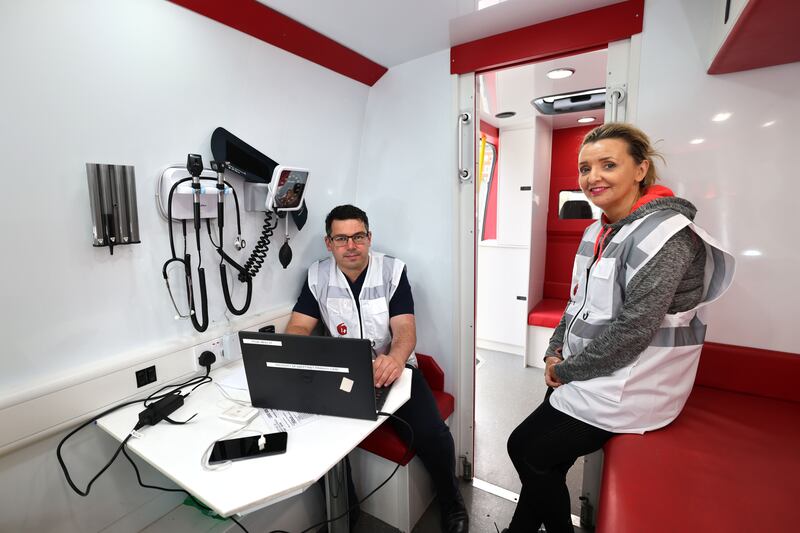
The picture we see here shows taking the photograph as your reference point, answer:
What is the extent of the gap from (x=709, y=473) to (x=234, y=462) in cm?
137

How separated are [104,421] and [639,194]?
6.68 ft

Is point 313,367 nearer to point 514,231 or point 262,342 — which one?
point 262,342

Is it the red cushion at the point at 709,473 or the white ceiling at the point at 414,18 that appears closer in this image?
the red cushion at the point at 709,473

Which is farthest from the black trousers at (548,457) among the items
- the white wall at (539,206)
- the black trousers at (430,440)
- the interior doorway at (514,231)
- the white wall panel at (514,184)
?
the white wall panel at (514,184)

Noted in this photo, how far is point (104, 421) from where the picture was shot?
4.18ft

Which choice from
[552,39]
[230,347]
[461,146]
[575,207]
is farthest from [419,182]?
[575,207]

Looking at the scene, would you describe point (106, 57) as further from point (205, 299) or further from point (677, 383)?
point (677, 383)

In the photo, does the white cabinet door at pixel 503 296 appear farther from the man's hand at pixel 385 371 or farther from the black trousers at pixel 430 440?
the man's hand at pixel 385 371

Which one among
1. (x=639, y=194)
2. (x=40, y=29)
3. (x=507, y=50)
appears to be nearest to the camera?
(x=40, y=29)

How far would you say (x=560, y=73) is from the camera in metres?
2.24

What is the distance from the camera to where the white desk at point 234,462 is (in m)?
0.97

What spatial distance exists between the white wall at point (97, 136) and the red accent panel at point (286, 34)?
5 cm

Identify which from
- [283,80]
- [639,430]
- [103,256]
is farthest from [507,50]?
[103,256]

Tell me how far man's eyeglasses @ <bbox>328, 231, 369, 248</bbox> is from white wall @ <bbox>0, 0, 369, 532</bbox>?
1.82 ft
